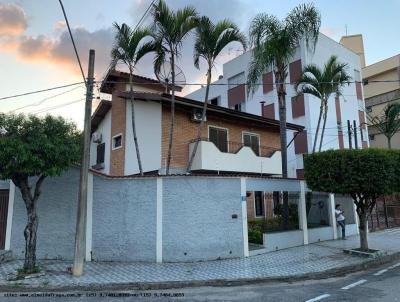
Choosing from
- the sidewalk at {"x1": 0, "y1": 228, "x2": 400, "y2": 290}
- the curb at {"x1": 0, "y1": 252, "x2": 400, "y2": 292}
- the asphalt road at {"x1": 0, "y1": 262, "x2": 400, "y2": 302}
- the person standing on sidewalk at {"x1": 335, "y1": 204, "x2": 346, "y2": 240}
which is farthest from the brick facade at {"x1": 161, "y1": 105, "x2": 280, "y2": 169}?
the asphalt road at {"x1": 0, "y1": 262, "x2": 400, "y2": 302}

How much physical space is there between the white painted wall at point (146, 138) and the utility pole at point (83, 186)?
6.22 m

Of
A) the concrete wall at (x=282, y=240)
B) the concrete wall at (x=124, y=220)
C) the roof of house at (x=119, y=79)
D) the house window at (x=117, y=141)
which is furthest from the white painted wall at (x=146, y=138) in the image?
the concrete wall at (x=282, y=240)

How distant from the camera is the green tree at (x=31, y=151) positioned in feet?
30.2

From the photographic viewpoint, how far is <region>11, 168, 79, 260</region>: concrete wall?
11750 millimetres

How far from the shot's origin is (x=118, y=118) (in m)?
18.0

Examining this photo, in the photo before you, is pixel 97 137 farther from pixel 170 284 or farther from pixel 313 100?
pixel 313 100

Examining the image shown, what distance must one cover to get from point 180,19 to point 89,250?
892 centimetres

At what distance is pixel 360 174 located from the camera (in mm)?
11836

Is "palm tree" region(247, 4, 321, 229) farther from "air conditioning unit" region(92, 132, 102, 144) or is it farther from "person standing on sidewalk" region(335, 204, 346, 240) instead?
"air conditioning unit" region(92, 132, 102, 144)

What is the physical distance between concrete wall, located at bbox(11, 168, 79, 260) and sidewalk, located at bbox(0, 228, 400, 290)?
53cm

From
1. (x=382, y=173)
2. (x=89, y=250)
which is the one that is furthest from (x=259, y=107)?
(x=89, y=250)

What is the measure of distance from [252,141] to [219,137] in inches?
106

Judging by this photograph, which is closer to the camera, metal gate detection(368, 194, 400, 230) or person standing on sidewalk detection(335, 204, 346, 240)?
person standing on sidewalk detection(335, 204, 346, 240)

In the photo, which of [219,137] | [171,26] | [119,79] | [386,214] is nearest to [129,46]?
[171,26]
